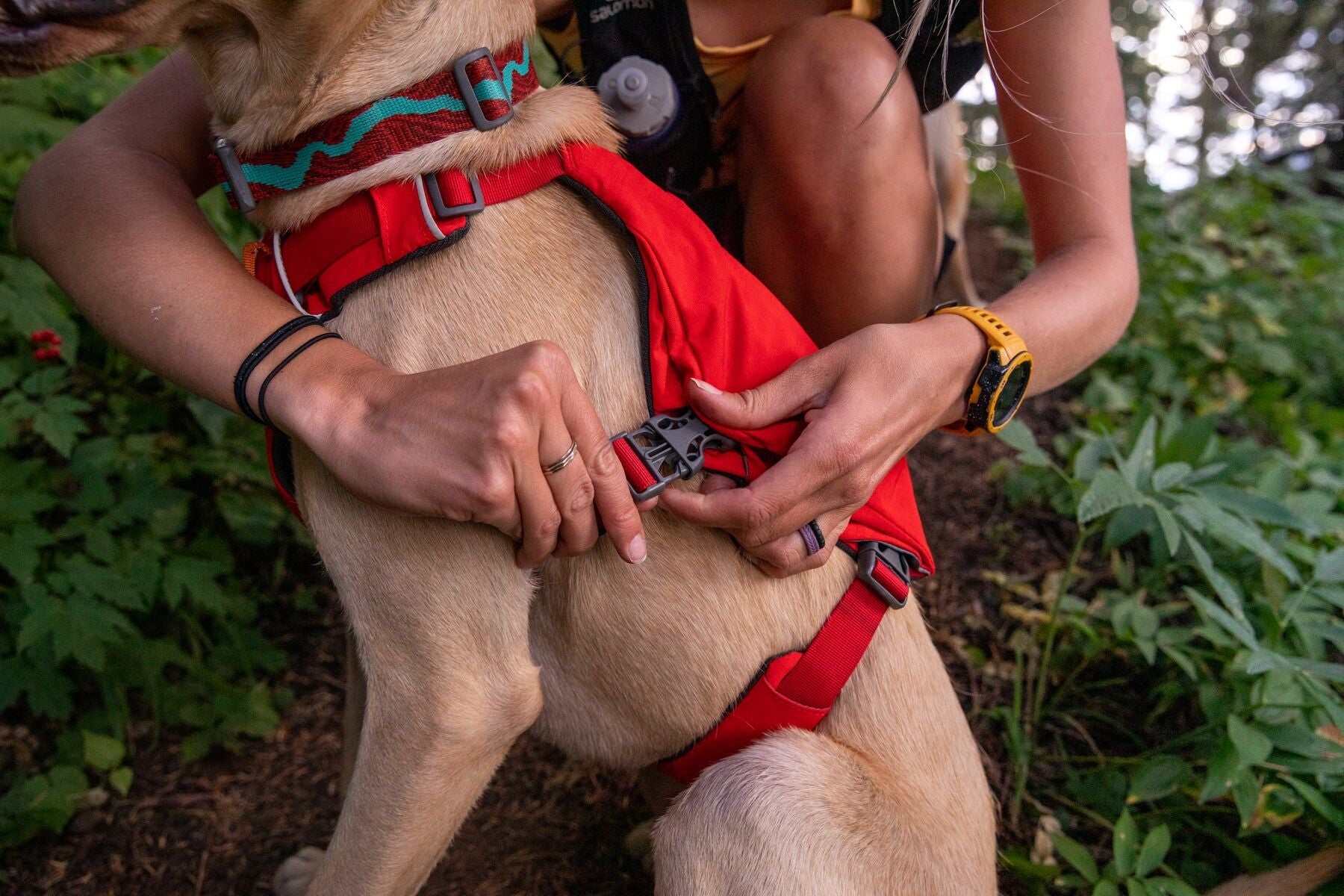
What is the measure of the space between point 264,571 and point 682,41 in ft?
6.90

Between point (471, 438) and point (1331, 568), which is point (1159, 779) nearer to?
point (1331, 568)

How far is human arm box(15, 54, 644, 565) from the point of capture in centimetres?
132

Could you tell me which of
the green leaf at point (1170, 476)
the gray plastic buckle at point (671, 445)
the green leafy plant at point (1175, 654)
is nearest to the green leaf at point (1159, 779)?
the green leafy plant at point (1175, 654)

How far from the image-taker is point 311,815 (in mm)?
2404

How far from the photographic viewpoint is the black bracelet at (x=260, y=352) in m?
1.45

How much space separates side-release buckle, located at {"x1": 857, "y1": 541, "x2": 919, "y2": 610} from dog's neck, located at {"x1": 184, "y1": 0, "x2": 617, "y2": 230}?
3.06 feet

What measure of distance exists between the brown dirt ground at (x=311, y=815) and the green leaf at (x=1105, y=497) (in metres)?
0.72

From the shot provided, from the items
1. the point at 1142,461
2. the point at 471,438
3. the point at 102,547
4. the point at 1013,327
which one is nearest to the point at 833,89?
the point at 1013,327

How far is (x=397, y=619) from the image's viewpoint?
56.3 inches

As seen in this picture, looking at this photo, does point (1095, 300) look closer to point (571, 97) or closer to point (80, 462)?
point (571, 97)

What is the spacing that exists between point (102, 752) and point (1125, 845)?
253 centimetres

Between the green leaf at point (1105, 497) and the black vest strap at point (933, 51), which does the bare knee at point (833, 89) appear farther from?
the green leaf at point (1105, 497)

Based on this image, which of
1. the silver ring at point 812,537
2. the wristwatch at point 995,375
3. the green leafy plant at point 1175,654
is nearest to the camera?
the silver ring at point 812,537

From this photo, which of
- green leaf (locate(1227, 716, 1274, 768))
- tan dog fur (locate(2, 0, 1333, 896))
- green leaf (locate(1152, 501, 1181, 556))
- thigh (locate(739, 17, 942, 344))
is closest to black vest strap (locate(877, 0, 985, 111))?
thigh (locate(739, 17, 942, 344))
